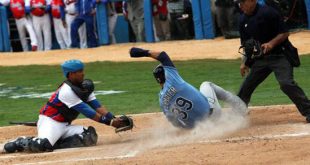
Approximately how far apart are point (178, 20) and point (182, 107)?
40.8ft

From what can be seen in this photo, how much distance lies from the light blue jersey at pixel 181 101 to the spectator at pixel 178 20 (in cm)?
1176

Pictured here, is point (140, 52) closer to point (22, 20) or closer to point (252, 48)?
point (252, 48)

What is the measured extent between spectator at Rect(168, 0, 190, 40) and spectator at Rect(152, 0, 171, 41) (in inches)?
6.0

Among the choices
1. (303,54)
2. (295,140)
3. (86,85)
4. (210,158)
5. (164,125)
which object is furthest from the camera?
(303,54)

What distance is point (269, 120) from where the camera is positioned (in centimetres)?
1111

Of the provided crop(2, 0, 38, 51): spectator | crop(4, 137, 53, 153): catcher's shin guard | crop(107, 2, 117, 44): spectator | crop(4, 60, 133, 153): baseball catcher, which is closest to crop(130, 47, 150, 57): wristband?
crop(4, 60, 133, 153): baseball catcher

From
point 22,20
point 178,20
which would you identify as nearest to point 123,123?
point 178,20

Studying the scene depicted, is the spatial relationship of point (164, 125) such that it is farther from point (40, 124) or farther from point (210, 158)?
point (210, 158)

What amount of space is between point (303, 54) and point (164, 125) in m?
8.25

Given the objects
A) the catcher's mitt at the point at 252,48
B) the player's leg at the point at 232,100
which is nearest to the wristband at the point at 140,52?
the player's leg at the point at 232,100

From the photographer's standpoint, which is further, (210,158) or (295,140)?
(295,140)

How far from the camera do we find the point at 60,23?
23219 mm

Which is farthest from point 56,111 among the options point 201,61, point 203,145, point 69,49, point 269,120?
point 69,49

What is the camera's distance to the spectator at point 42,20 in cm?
2311
